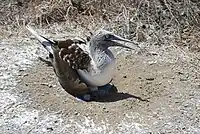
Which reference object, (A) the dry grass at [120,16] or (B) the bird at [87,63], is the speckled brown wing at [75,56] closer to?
(B) the bird at [87,63]

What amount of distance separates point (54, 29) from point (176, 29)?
1.31m

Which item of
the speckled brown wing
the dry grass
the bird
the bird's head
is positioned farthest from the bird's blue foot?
the dry grass

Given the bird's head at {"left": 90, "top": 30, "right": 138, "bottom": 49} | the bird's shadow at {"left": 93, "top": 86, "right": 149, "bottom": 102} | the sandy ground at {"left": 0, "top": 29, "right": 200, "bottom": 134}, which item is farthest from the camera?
the bird's shadow at {"left": 93, "top": 86, "right": 149, "bottom": 102}

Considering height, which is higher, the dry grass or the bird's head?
the bird's head

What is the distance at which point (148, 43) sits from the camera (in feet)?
18.7

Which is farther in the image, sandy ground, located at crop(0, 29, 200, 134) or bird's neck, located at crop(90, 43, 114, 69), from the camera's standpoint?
bird's neck, located at crop(90, 43, 114, 69)

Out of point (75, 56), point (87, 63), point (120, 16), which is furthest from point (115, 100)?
point (120, 16)

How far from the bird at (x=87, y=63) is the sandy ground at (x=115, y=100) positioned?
0.41ft

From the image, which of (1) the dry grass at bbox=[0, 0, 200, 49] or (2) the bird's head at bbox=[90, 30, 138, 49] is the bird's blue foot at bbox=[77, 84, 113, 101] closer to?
(2) the bird's head at bbox=[90, 30, 138, 49]

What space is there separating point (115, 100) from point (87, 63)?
40 centimetres

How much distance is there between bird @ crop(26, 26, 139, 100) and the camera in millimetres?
4625

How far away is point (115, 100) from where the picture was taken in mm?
4695

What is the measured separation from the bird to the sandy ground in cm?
12

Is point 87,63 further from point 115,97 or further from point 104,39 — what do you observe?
point 115,97
